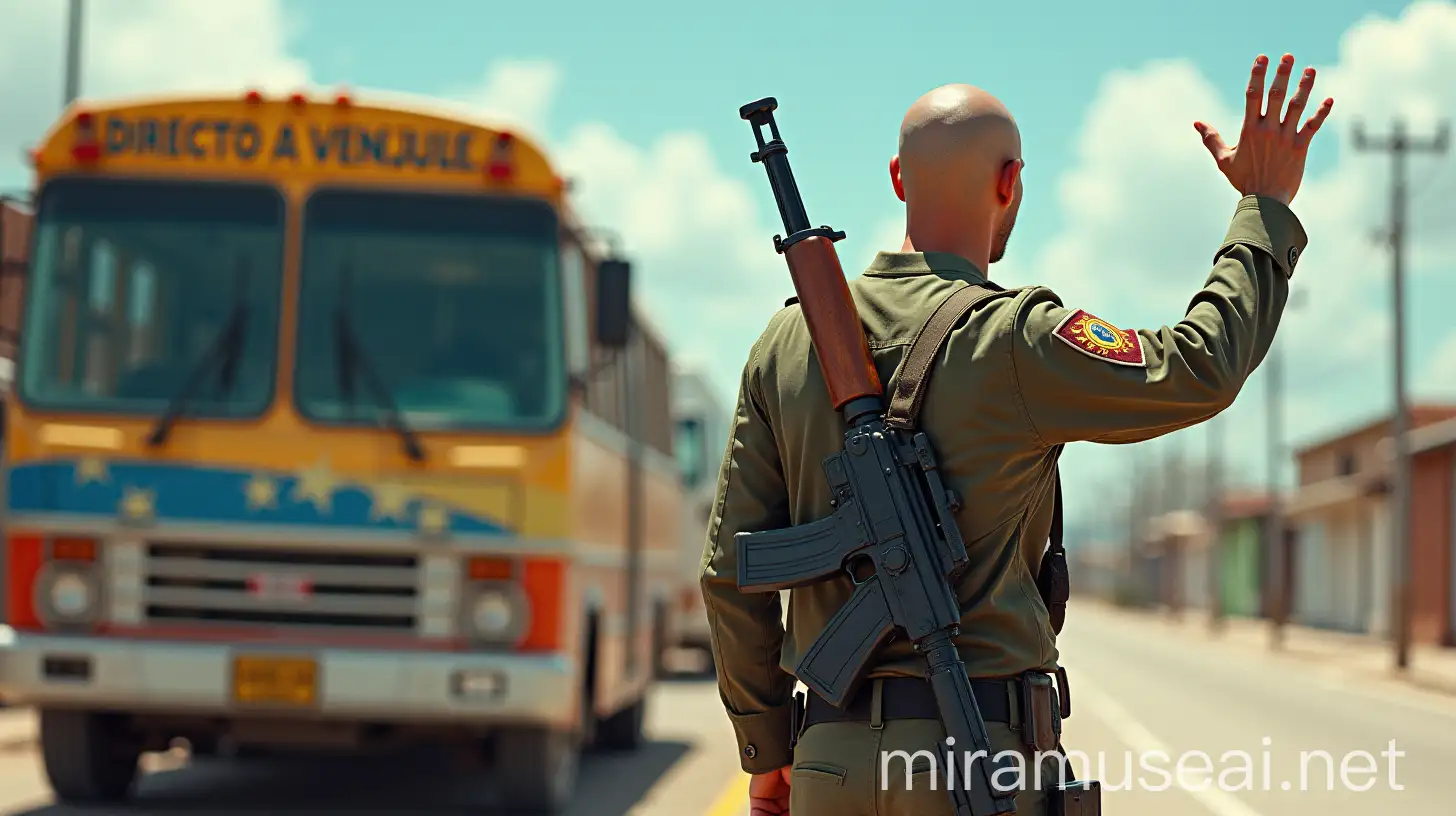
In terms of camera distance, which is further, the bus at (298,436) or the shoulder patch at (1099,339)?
the bus at (298,436)

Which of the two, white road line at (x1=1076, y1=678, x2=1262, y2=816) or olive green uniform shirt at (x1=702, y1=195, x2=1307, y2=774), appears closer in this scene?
olive green uniform shirt at (x1=702, y1=195, x2=1307, y2=774)

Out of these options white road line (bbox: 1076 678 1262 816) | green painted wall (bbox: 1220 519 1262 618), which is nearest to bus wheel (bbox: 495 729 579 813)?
white road line (bbox: 1076 678 1262 816)

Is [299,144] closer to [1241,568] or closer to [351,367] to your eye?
[351,367]

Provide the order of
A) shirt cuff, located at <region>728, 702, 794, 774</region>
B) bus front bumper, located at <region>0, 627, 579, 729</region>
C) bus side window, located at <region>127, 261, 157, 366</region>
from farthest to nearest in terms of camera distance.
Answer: bus side window, located at <region>127, 261, 157, 366</region> < bus front bumper, located at <region>0, 627, 579, 729</region> < shirt cuff, located at <region>728, 702, 794, 774</region>

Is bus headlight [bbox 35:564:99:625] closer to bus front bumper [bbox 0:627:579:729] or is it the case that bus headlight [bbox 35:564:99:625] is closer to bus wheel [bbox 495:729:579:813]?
bus front bumper [bbox 0:627:579:729]

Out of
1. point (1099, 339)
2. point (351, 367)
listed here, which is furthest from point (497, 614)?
point (1099, 339)

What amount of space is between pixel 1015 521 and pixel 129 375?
22.9 feet

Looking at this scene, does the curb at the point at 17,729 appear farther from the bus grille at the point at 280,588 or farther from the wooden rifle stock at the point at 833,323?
the wooden rifle stock at the point at 833,323

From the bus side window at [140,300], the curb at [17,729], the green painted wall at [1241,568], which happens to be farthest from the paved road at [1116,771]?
the green painted wall at [1241,568]

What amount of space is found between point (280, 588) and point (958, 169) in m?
6.33

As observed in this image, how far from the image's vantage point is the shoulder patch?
2781 mm

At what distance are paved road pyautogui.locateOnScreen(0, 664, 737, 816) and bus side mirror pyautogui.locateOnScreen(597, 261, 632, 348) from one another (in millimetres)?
2665

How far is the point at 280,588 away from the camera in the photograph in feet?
28.5

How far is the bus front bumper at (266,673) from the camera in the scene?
8.48 metres
